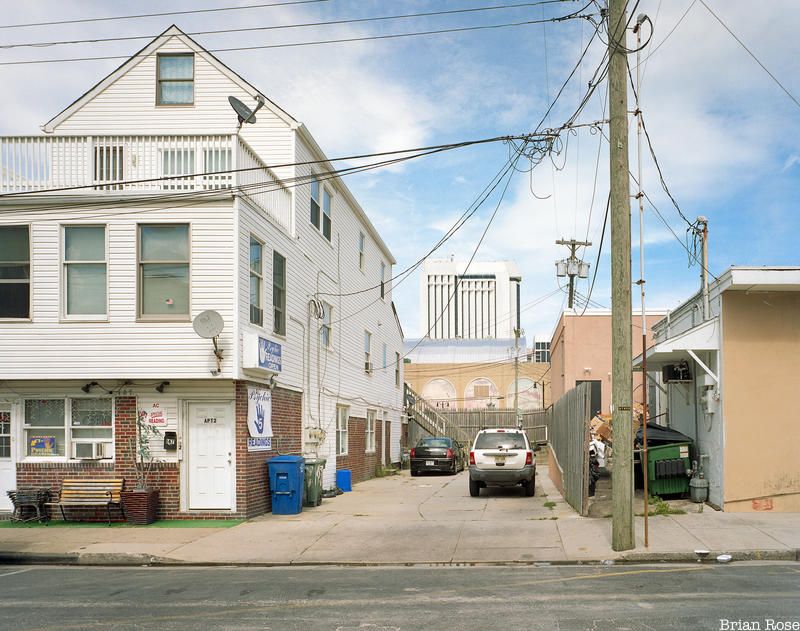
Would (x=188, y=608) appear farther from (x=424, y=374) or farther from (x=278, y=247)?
(x=424, y=374)

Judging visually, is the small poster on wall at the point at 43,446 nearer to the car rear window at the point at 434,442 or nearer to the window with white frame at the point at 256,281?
the window with white frame at the point at 256,281

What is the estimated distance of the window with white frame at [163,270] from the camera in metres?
16.4

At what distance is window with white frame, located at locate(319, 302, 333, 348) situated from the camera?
2372cm

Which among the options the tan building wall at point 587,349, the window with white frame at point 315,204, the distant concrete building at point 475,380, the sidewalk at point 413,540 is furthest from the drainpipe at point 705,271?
the distant concrete building at point 475,380

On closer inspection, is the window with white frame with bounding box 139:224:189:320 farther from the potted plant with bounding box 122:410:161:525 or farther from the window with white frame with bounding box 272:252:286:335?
the window with white frame with bounding box 272:252:286:335

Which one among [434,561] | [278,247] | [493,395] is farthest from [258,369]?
[493,395]

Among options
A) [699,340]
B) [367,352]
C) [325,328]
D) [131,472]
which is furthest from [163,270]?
[367,352]

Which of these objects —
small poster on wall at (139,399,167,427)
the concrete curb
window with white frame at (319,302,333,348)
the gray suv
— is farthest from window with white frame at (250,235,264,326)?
the gray suv

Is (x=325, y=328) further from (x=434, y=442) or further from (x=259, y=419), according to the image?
(x=434, y=442)

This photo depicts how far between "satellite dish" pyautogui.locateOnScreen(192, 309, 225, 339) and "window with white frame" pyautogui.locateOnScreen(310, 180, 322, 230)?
7.49m

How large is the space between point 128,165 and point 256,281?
344 cm

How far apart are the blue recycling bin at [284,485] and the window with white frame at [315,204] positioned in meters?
7.52

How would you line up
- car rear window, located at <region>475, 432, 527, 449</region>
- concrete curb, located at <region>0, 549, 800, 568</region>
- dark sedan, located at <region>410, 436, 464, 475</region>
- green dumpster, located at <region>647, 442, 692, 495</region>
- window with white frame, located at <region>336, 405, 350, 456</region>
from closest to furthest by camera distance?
concrete curb, located at <region>0, 549, 800, 568</region> → green dumpster, located at <region>647, 442, 692, 495</region> → car rear window, located at <region>475, 432, 527, 449</region> → window with white frame, located at <region>336, 405, 350, 456</region> → dark sedan, located at <region>410, 436, 464, 475</region>

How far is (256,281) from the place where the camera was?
17734 mm
